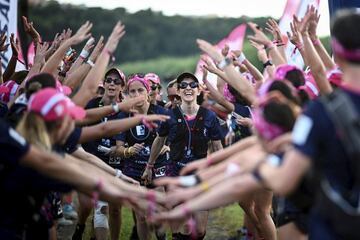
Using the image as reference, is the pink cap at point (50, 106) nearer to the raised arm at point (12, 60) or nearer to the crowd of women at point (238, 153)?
the crowd of women at point (238, 153)

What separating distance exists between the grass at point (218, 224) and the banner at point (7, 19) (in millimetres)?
3022


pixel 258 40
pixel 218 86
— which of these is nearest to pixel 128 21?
pixel 218 86

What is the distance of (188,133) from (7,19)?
394cm

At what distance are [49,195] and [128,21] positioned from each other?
5169 cm

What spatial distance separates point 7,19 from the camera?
40.4ft

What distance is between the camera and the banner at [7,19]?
481 inches

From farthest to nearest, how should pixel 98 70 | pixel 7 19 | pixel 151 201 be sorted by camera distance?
1. pixel 7 19
2. pixel 98 70
3. pixel 151 201

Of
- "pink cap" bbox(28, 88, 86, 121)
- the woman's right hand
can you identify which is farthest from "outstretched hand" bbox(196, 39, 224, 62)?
the woman's right hand

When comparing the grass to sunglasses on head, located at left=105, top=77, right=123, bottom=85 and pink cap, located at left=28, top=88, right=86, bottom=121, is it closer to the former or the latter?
sunglasses on head, located at left=105, top=77, right=123, bottom=85

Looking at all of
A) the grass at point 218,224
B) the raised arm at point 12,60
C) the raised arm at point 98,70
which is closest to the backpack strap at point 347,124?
the raised arm at point 98,70

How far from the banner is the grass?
3.02 meters

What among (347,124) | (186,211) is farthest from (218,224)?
(347,124)

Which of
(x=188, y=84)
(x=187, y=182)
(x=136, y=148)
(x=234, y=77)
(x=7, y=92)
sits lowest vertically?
(x=136, y=148)

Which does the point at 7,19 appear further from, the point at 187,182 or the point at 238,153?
the point at 187,182
